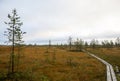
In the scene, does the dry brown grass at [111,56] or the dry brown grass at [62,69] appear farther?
the dry brown grass at [111,56]

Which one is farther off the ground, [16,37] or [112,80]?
[16,37]

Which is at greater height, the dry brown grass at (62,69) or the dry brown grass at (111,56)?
the dry brown grass at (111,56)

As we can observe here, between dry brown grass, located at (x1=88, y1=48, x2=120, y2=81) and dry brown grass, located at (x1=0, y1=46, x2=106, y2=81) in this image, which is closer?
dry brown grass, located at (x1=0, y1=46, x2=106, y2=81)

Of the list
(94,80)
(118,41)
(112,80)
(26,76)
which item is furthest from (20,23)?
(118,41)

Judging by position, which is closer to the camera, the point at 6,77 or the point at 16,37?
the point at 6,77

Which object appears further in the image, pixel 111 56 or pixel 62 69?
pixel 111 56

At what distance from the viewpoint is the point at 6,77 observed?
36.8 metres

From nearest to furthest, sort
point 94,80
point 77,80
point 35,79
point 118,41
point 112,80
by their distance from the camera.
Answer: point 112,80 → point 94,80 → point 77,80 → point 35,79 → point 118,41

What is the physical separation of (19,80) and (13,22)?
39.9 feet

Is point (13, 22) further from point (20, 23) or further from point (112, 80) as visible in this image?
point (112, 80)

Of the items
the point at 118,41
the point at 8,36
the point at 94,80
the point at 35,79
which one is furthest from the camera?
the point at 118,41

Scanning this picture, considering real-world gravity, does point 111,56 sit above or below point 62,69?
above

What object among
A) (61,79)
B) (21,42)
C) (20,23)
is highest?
(20,23)

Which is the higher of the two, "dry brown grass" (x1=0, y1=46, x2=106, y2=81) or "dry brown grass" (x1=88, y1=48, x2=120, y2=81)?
"dry brown grass" (x1=88, y1=48, x2=120, y2=81)
